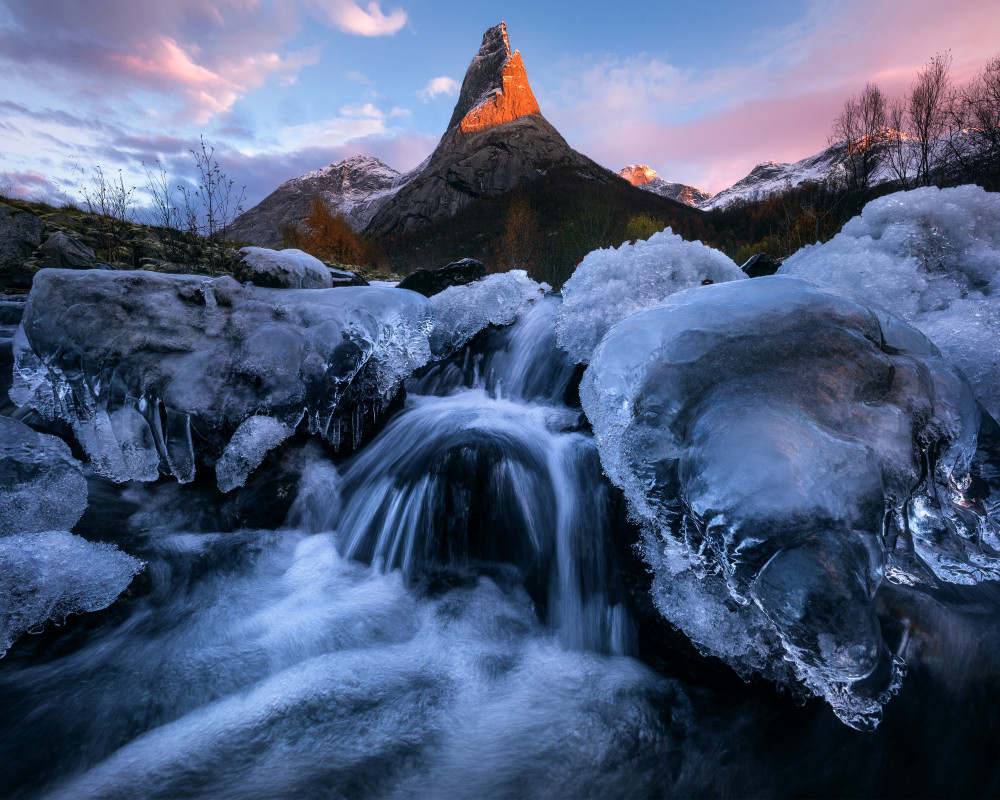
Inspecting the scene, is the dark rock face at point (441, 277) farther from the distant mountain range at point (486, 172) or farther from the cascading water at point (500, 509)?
the distant mountain range at point (486, 172)

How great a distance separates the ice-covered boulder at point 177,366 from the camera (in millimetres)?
3383

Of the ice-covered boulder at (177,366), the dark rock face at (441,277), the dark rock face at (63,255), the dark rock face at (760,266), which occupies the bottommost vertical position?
the ice-covered boulder at (177,366)

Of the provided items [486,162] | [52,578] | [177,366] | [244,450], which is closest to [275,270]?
[177,366]

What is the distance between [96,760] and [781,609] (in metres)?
2.74

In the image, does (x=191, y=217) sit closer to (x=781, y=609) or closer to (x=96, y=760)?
(x=96, y=760)

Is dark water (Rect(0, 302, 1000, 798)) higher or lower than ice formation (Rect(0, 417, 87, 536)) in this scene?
lower

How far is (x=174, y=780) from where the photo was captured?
1.74 metres

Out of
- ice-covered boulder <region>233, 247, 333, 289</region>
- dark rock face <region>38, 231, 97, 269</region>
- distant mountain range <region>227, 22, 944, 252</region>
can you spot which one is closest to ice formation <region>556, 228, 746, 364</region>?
ice-covered boulder <region>233, 247, 333, 289</region>

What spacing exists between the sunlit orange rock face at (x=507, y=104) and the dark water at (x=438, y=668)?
101414mm

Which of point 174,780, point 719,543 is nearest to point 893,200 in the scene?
point 719,543

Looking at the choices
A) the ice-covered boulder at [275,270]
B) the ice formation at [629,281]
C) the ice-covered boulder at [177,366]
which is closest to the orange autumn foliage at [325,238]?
the ice-covered boulder at [275,270]

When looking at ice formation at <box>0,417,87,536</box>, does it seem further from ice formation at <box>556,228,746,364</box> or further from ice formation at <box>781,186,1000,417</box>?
ice formation at <box>781,186,1000,417</box>

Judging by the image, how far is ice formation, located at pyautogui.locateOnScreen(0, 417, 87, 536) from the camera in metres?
2.62

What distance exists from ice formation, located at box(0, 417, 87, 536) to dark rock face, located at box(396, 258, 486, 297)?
605 centimetres
